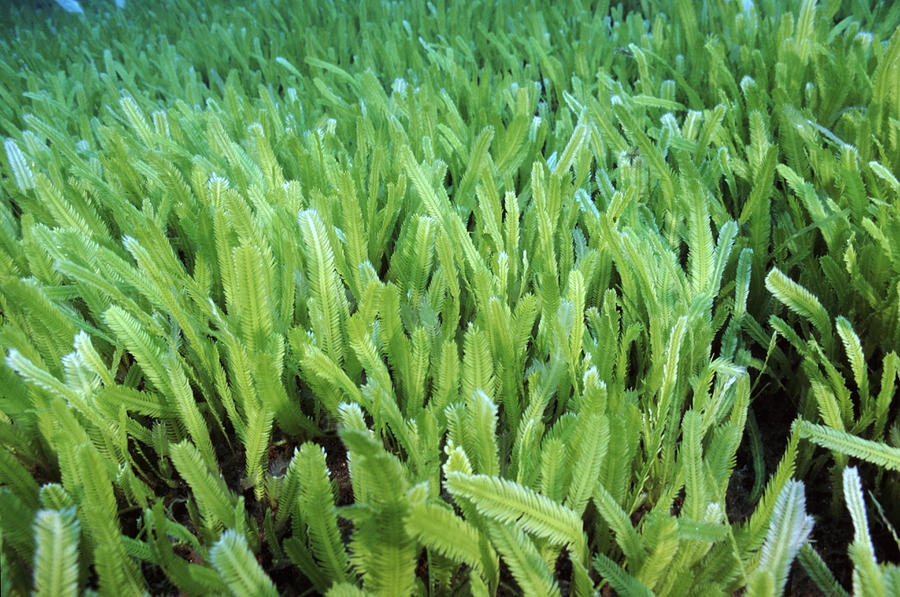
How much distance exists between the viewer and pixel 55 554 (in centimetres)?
47

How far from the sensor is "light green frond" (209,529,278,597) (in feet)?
1.58

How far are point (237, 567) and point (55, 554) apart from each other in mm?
135

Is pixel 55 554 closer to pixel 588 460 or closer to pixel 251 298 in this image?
pixel 251 298

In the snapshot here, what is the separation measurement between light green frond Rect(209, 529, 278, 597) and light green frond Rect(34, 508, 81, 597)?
11cm

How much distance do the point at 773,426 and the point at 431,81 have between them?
1.12 meters

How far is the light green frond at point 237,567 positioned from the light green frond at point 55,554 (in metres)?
0.11

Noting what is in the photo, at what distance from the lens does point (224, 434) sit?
77 centimetres

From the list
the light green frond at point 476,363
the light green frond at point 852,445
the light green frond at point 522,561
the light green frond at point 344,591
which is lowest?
Answer: the light green frond at point 852,445

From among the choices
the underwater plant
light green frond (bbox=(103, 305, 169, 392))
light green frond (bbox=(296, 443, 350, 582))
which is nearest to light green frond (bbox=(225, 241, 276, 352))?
the underwater plant

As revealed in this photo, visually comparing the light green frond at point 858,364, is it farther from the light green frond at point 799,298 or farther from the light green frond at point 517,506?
the light green frond at point 517,506

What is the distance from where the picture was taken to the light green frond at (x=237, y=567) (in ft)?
1.58

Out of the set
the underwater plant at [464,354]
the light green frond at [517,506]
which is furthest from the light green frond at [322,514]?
the light green frond at [517,506]

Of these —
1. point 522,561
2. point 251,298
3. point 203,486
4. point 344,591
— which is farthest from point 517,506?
point 251,298

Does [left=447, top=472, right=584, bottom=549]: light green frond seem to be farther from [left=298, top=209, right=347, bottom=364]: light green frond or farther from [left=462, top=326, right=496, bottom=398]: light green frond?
[left=298, top=209, right=347, bottom=364]: light green frond
